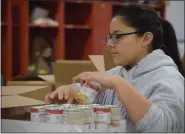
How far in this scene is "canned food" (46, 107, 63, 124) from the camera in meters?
1.07

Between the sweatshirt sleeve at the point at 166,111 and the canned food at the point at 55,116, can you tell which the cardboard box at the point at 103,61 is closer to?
the sweatshirt sleeve at the point at 166,111

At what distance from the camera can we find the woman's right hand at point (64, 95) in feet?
4.70

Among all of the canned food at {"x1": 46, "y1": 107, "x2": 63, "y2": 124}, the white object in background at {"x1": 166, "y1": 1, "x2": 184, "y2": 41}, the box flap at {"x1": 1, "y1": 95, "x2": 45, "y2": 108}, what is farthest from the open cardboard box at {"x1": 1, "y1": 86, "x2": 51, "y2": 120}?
the white object in background at {"x1": 166, "y1": 1, "x2": 184, "y2": 41}

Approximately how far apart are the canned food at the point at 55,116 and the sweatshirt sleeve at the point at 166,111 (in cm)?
22

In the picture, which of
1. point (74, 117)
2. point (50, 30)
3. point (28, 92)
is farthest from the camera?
point (50, 30)

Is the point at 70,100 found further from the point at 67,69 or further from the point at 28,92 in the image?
the point at 67,69

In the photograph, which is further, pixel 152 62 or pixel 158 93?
pixel 152 62

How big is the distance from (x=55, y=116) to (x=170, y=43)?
2.50 ft

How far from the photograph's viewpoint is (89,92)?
128cm

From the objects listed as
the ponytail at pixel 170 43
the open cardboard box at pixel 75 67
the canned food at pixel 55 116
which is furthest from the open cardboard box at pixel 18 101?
the ponytail at pixel 170 43

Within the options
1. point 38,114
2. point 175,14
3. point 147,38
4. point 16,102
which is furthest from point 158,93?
point 175,14

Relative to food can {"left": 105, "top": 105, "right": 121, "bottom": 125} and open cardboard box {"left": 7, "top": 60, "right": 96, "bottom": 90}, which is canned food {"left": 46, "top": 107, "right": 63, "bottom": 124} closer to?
food can {"left": 105, "top": 105, "right": 121, "bottom": 125}

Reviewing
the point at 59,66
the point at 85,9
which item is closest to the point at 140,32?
the point at 59,66

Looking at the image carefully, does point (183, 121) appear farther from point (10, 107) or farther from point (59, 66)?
point (59, 66)
